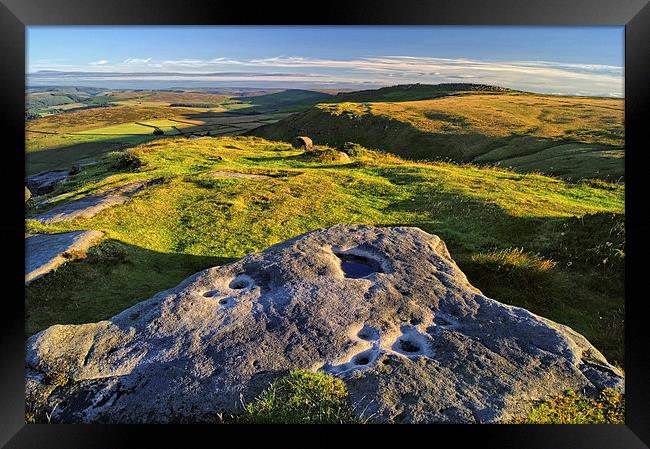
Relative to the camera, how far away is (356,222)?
17.7 meters

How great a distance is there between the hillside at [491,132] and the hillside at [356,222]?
735 centimetres

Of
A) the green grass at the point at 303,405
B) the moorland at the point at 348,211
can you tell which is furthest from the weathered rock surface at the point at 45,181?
the green grass at the point at 303,405

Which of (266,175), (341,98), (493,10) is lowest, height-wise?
(266,175)

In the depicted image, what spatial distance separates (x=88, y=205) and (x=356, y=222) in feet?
34.3

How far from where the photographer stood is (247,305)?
914cm

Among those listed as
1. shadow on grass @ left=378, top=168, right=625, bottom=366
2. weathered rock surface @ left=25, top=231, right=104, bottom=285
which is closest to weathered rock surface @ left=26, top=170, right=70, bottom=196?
weathered rock surface @ left=25, top=231, right=104, bottom=285

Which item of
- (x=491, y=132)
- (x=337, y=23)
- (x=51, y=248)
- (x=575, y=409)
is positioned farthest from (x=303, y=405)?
(x=491, y=132)

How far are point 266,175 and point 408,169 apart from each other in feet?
25.3

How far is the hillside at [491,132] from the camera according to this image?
103 ft

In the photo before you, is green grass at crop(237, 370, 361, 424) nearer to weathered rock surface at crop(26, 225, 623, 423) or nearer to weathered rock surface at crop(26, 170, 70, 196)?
weathered rock surface at crop(26, 225, 623, 423)

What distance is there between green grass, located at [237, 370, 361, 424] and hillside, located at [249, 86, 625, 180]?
2262 centimetres

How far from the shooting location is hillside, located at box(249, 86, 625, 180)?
31248 mm

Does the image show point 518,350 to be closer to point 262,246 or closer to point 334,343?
point 334,343

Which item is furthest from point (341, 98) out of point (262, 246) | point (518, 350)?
point (518, 350)
